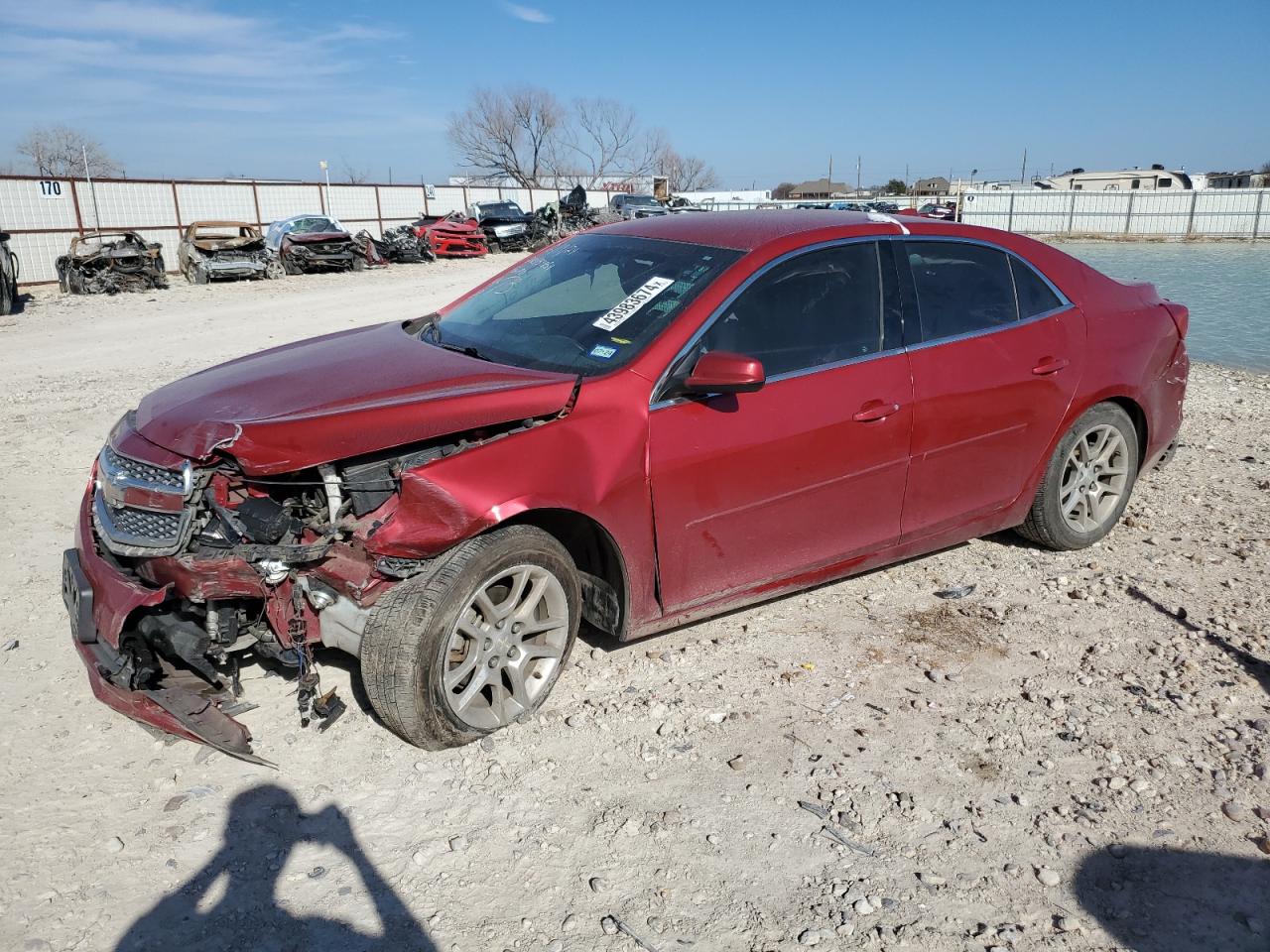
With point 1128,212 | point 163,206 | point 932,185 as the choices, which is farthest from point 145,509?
point 932,185

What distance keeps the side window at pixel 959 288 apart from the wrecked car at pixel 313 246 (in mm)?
22046

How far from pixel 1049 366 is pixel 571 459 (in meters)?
2.54

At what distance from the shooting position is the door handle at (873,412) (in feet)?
12.6

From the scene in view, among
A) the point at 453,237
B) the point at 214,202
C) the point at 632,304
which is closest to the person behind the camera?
the point at 632,304

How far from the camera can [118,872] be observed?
2719 millimetres

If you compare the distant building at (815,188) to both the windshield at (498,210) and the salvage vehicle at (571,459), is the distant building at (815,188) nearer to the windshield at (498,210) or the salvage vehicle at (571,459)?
the windshield at (498,210)

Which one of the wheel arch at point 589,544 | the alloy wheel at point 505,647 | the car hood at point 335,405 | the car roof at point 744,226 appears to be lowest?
the alloy wheel at point 505,647

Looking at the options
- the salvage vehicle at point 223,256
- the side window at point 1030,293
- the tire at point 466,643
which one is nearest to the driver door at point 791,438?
the tire at point 466,643

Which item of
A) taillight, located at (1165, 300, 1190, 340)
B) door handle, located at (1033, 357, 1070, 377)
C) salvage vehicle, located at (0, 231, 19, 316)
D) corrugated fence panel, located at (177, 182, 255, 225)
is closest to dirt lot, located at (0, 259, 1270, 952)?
door handle, located at (1033, 357, 1070, 377)

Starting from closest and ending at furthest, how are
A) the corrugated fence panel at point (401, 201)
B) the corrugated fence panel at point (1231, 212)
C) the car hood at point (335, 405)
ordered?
the car hood at point (335, 405) < the corrugated fence panel at point (1231, 212) < the corrugated fence panel at point (401, 201)

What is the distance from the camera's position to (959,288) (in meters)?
4.31

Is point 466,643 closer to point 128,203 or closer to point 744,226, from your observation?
point 744,226

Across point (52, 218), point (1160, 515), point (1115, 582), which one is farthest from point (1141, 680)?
point (52, 218)

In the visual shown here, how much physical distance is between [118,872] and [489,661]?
1.25 metres
